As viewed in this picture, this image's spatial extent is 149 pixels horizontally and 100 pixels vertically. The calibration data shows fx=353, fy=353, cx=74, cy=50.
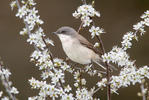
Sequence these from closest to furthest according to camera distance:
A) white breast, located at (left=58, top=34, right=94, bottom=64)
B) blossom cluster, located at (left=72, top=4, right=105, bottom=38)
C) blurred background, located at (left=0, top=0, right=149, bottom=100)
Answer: blossom cluster, located at (left=72, top=4, right=105, bottom=38)
white breast, located at (left=58, top=34, right=94, bottom=64)
blurred background, located at (left=0, top=0, right=149, bottom=100)

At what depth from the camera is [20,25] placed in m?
6.20

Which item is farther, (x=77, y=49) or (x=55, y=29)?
(x=55, y=29)

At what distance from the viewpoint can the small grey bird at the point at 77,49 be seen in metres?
3.19

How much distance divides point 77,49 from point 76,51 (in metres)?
0.03

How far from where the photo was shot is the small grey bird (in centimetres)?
319

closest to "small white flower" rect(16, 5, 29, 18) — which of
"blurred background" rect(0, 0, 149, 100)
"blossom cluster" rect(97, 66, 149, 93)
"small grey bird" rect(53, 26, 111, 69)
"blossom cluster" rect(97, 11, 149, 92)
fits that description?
"blossom cluster" rect(97, 11, 149, 92)

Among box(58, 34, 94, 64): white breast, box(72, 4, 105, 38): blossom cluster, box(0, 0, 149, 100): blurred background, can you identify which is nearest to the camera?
box(72, 4, 105, 38): blossom cluster

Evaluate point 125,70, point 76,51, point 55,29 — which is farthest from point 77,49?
point 55,29

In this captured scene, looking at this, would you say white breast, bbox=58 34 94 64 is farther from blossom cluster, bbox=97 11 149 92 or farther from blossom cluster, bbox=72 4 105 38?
blossom cluster, bbox=72 4 105 38

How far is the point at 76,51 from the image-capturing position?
3.21m

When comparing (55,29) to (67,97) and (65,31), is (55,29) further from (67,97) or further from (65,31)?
(67,97)

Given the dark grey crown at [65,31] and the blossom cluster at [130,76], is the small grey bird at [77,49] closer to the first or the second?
the dark grey crown at [65,31]

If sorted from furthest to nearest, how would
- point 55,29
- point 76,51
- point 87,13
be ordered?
point 55,29, point 76,51, point 87,13

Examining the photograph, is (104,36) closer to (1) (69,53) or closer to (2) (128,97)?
Result: (2) (128,97)
